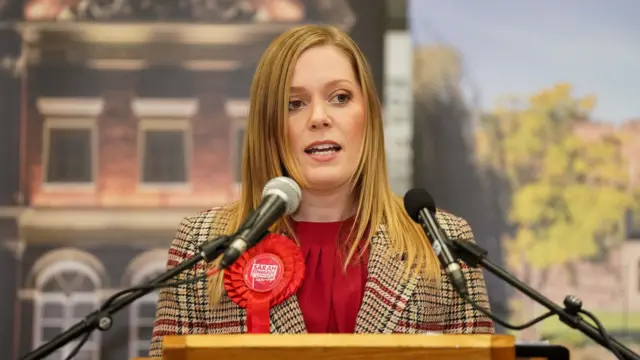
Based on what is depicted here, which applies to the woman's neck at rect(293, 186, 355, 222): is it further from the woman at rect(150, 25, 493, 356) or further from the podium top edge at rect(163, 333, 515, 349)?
the podium top edge at rect(163, 333, 515, 349)

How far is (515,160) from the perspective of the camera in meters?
3.63

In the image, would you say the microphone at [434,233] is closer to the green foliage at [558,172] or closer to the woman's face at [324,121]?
the woman's face at [324,121]

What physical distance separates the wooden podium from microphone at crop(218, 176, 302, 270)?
0.17 m

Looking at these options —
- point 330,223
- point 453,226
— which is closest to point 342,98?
point 330,223

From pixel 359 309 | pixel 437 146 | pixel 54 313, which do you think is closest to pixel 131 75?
pixel 54 313

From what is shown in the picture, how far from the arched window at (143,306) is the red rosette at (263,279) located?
154cm

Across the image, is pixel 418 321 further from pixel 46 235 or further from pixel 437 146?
pixel 46 235

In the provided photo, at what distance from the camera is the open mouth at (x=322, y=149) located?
85.7 inches

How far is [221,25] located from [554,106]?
4.74 ft

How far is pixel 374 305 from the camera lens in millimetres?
2080

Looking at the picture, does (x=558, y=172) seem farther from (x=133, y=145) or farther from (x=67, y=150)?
(x=67, y=150)

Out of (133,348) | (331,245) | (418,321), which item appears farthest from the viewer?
(133,348)

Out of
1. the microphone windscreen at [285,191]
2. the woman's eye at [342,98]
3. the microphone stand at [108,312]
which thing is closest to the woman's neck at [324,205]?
the woman's eye at [342,98]

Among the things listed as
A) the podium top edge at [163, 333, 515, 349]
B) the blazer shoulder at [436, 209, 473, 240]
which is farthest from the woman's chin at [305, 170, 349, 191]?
the podium top edge at [163, 333, 515, 349]
